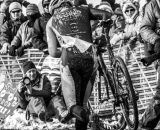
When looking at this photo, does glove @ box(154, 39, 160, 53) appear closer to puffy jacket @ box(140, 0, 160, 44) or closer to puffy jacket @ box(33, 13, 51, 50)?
puffy jacket @ box(140, 0, 160, 44)

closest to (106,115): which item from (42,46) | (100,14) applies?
(100,14)

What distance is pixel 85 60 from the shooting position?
7785mm

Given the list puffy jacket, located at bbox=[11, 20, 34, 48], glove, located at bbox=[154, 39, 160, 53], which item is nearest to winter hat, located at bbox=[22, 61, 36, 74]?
puffy jacket, located at bbox=[11, 20, 34, 48]

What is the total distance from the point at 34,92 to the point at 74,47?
234 cm

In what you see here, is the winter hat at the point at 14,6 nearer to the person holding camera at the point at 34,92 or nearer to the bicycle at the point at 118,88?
the person holding camera at the point at 34,92

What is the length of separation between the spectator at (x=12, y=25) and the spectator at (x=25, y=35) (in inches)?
8.3

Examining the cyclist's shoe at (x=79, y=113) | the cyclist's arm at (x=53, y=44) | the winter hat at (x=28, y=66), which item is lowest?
the winter hat at (x=28, y=66)

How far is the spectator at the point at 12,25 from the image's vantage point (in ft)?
37.8

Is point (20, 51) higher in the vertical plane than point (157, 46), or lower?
lower

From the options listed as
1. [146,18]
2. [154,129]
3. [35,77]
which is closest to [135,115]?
[154,129]

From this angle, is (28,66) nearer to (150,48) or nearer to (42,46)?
(42,46)

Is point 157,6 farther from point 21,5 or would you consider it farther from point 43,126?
point 21,5

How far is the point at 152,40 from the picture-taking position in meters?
8.01

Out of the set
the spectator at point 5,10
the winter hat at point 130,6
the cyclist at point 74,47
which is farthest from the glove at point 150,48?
the spectator at point 5,10
